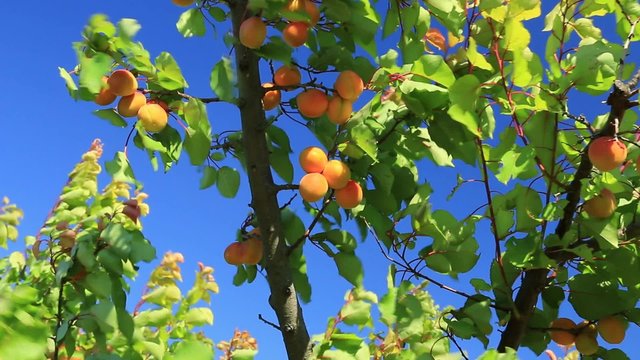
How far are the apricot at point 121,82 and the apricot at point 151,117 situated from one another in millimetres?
53

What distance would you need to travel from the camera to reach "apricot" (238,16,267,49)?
1.44 meters

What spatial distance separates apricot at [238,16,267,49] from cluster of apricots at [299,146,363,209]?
0.27 m

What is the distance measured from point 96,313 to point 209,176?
456mm

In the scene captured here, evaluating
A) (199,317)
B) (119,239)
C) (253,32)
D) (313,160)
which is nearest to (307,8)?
(253,32)

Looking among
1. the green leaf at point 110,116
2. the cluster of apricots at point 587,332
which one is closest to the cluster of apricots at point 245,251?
the green leaf at point 110,116

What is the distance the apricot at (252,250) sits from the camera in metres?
1.68

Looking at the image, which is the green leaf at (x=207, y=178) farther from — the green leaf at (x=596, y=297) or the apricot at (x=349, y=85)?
the green leaf at (x=596, y=297)

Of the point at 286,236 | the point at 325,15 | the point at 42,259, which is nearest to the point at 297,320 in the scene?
the point at 286,236

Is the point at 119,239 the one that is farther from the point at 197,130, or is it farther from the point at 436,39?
the point at 436,39

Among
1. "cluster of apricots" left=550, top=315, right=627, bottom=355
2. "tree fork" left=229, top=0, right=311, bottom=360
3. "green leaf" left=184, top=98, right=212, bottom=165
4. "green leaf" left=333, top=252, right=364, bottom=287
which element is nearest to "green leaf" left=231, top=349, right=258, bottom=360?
"tree fork" left=229, top=0, right=311, bottom=360

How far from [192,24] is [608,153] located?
1.07 meters

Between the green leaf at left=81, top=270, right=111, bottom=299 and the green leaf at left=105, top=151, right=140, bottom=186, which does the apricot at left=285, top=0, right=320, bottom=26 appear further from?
the green leaf at left=81, top=270, right=111, bottom=299

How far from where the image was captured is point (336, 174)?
145cm

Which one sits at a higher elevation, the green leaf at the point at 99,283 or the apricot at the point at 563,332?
the apricot at the point at 563,332
